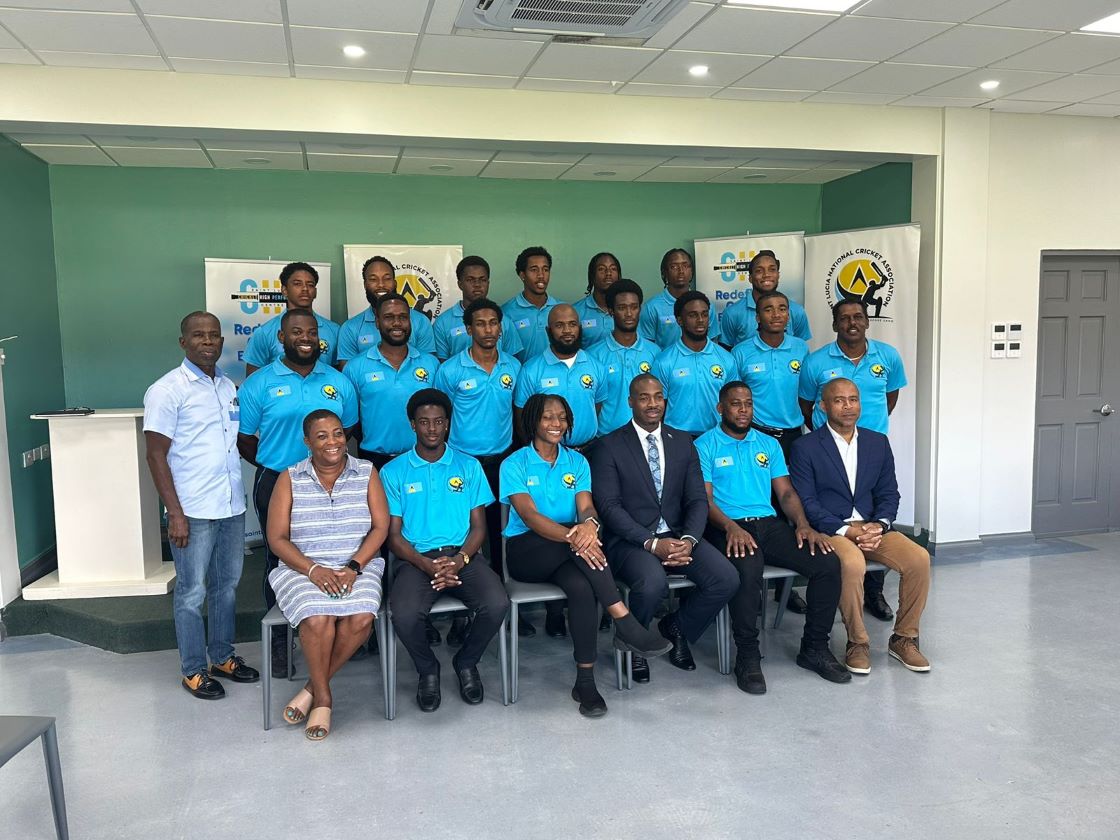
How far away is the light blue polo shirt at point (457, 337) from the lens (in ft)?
16.9

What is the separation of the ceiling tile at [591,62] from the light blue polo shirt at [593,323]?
1339mm

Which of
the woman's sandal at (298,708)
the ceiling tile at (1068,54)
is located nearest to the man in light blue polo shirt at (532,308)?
the woman's sandal at (298,708)

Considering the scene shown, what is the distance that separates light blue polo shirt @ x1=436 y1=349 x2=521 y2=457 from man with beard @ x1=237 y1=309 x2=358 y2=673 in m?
0.62

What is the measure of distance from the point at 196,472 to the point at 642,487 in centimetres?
192

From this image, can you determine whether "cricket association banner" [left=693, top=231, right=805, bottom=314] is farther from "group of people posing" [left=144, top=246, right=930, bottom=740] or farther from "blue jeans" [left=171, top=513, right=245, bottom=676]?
"blue jeans" [left=171, top=513, right=245, bottom=676]

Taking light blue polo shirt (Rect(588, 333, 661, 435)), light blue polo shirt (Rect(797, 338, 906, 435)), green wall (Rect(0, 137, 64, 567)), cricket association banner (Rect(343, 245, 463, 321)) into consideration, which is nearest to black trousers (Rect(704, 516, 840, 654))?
light blue polo shirt (Rect(588, 333, 661, 435))

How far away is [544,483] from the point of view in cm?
378

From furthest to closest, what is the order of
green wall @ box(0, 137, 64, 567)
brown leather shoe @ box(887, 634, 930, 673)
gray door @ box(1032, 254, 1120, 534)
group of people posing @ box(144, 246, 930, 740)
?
1. gray door @ box(1032, 254, 1120, 534)
2. green wall @ box(0, 137, 64, 567)
3. brown leather shoe @ box(887, 634, 930, 673)
4. group of people posing @ box(144, 246, 930, 740)

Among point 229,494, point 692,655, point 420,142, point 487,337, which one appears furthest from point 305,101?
point 692,655

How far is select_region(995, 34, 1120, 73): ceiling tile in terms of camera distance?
442cm

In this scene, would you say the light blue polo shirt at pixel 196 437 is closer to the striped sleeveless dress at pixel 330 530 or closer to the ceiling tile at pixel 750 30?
the striped sleeveless dress at pixel 330 530

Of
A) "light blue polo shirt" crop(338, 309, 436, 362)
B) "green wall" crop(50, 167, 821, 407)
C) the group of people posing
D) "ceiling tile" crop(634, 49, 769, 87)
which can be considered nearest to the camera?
the group of people posing

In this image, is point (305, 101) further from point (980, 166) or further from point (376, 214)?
point (980, 166)

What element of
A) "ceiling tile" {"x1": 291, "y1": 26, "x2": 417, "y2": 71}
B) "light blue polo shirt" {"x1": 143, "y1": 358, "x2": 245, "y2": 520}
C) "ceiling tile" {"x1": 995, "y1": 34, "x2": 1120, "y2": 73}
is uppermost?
"ceiling tile" {"x1": 995, "y1": 34, "x2": 1120, "y2": 73}
